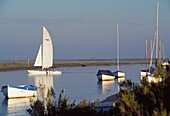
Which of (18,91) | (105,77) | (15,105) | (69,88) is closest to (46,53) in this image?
(105,77)

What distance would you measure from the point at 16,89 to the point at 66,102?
955 inches

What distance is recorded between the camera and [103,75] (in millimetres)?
47438

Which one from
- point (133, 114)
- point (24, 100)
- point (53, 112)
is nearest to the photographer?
point (133, 114)

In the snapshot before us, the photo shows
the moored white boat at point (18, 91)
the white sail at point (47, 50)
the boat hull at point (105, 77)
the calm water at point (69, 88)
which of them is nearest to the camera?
the calm water at point (69, 88)

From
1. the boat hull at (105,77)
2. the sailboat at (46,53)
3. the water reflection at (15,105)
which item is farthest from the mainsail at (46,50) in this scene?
the water reflection at (15,105)

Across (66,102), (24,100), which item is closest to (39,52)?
(24,100)

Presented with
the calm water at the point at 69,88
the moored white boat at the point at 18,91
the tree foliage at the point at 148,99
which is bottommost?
the calm water at the point at 69,88

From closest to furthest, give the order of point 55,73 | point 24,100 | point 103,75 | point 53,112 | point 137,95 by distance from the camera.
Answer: point 137,95 < point 53,112 < point 24,100 < point 103,75 < point 55,73

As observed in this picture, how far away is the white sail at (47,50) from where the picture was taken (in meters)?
57.8

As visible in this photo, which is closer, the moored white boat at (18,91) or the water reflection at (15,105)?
the water reflection at (15,105)

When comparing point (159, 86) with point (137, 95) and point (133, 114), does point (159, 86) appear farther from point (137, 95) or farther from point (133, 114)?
point (133, 114)

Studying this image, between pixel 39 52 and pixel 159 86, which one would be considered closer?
pixel 159 86

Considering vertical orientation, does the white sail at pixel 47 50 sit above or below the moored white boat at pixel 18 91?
above

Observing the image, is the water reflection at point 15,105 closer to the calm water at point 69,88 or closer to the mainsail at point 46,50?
the calm water at point 69,88
